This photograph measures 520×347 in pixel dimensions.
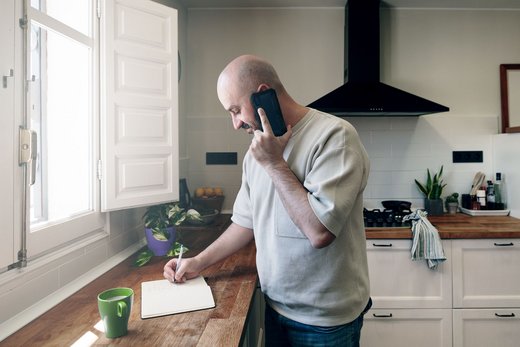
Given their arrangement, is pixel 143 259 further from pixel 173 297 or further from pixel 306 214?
pixel 306 214

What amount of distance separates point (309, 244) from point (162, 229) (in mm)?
855

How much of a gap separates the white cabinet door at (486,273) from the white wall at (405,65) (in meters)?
0.67

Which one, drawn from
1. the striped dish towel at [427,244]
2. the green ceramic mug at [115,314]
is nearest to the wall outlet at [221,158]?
the striped dish towel at [427,244]

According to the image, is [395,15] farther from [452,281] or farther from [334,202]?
[334,202]

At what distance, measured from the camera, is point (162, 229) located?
1.68 metres

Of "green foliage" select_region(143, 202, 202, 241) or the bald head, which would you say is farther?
"green foliage" select_region(143, 202, 202, 241)

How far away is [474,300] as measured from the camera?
2.14 metres

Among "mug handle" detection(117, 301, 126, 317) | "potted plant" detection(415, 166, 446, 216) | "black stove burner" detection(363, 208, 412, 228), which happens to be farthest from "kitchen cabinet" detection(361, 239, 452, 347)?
"mug handle" detection(117, 301, 126, 317)

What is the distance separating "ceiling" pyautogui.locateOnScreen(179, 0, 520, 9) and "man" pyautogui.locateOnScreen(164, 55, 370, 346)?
6.06 feet

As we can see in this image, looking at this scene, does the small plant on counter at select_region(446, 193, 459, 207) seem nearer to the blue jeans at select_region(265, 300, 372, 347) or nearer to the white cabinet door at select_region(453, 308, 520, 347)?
the white cabinet door at select_region(453, 308, 520, 347)

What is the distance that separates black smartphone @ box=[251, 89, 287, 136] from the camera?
104 centimetres

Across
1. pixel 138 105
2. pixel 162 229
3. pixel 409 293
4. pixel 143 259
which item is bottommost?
pixel 409 293

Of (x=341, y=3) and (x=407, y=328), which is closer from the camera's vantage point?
(x=407, y=328)

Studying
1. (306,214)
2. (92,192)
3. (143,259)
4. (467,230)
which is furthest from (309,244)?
(467,230)
